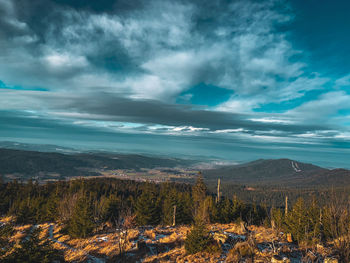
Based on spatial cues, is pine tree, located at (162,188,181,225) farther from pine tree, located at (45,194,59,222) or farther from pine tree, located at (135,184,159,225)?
pine tree, located at (45,194,59,222)

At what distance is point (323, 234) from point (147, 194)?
1558 inches

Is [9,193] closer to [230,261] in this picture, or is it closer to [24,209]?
[24,209]

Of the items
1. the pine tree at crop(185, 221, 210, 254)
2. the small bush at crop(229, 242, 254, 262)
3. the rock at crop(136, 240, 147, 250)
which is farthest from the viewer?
the rock at crop(136, 240, 147, 250)

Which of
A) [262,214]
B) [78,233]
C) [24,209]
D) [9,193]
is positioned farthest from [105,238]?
[9,193]

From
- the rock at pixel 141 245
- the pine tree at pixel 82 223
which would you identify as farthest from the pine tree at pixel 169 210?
the rock at pixel 141 245

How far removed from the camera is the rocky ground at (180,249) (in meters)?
18.9

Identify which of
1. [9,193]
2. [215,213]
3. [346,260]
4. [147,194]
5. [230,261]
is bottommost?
[9,193]

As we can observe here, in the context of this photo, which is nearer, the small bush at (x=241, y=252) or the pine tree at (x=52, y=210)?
the small bush at (x=241, y=252)

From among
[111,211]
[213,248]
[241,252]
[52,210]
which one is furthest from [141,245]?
[52,210]

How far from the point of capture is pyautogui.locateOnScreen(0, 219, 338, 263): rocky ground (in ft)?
62.1

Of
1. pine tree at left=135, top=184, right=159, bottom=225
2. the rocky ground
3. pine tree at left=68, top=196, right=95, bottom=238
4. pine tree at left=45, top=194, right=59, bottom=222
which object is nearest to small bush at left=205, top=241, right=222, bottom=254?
the rocky ground

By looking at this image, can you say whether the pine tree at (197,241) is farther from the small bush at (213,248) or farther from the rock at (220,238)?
the rock at (220,238)

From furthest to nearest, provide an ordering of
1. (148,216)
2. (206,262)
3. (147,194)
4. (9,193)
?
1. (9,193)
2. (147,194)
3. (148,216)
4. (206,262)

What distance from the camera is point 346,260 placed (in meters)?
16.1
